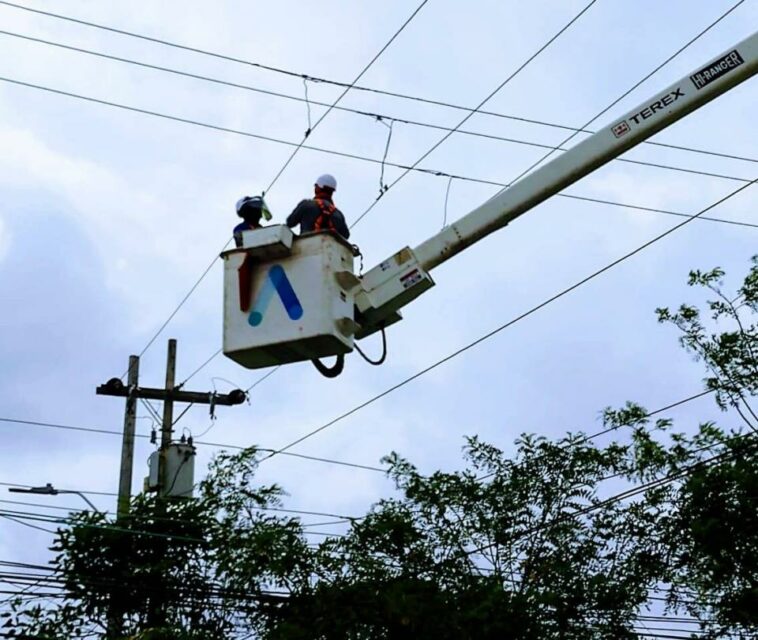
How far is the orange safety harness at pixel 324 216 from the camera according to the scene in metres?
8.20

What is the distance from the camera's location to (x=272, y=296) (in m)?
7.35

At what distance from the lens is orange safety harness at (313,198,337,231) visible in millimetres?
8195

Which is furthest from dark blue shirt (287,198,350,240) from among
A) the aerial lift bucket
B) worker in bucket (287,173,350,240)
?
the aerial lift bucket

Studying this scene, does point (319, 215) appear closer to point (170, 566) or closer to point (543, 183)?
point (543, 183)

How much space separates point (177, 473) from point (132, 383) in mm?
1611

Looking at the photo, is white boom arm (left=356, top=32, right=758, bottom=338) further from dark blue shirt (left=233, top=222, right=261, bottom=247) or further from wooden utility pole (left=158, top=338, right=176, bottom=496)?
wooden utility pole (left=158, top=338, right=176, bottom=496)

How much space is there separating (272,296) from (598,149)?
6.89 feet

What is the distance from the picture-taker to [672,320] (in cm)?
1767

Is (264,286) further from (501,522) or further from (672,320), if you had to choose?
(672,320)

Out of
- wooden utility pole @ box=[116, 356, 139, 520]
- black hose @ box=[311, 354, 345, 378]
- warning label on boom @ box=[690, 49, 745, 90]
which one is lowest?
black hose @ box=[311, 354, 345, 378]

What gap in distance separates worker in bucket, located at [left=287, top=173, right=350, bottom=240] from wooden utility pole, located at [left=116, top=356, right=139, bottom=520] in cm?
888

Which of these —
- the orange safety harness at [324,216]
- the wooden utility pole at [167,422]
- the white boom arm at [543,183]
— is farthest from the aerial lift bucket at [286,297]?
the wooden utility pole at [167,422]

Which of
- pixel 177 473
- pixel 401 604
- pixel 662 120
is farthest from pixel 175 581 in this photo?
pixel 662 120

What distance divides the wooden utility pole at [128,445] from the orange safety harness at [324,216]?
29.5 ft
